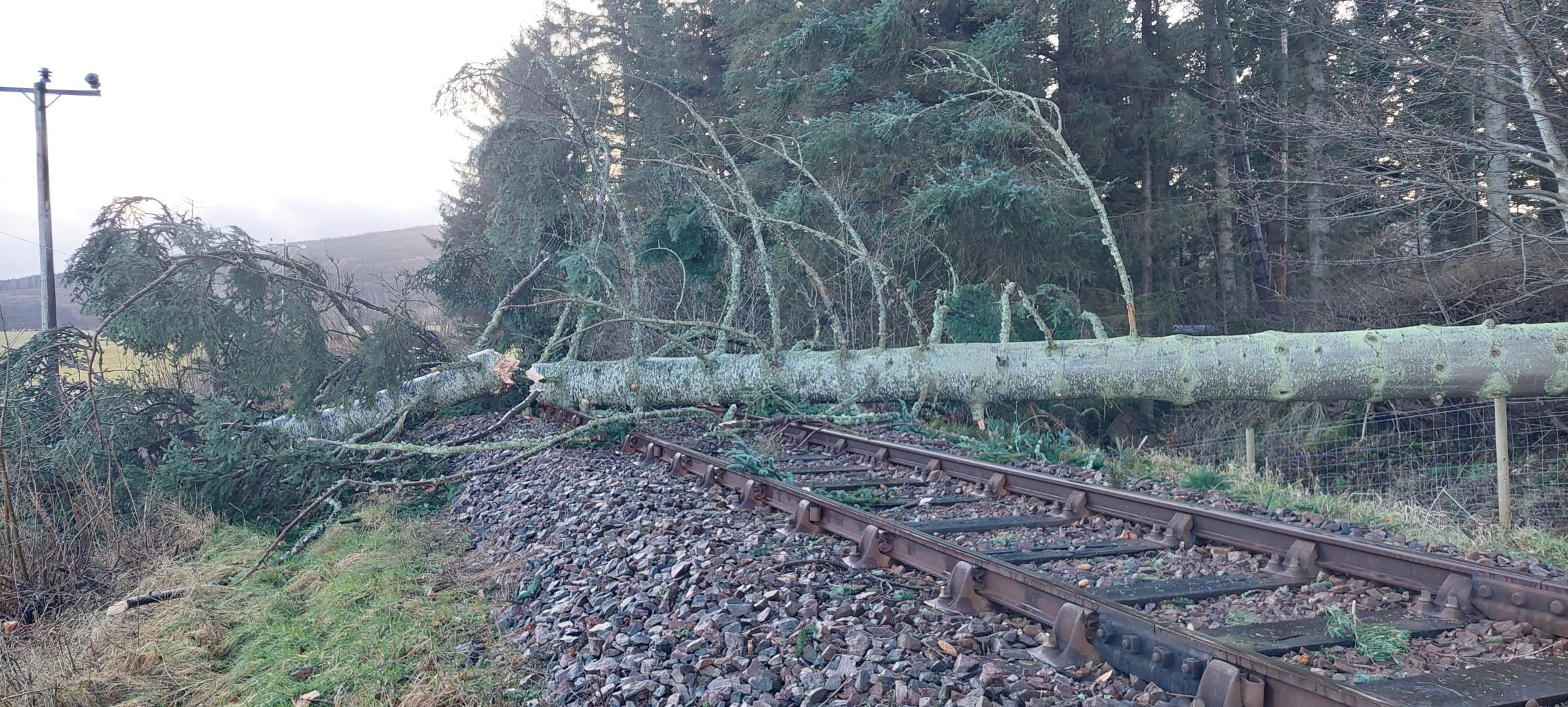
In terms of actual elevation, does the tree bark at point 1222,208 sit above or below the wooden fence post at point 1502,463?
above

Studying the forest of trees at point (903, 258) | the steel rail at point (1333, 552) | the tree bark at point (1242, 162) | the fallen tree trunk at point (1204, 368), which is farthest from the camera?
the tree bark at point (1242, 162)

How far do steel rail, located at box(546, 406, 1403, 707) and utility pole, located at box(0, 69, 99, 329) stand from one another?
14.1 metres

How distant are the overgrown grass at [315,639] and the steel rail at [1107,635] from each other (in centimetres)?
184

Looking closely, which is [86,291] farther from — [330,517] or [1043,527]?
[1043,527]

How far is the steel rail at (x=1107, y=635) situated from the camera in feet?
8.52

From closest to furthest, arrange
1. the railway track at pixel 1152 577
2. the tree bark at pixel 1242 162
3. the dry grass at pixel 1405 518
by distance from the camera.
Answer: the railway track at pixel 1152 577 → the dry grass at pixel 1405 518 → the tree bark at pixel 1242 162

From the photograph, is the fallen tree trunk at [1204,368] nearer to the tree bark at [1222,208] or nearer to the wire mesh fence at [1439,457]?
the wire mesh fence at [1439,457]

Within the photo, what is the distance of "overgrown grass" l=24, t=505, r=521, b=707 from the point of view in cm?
374

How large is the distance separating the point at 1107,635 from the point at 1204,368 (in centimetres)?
358

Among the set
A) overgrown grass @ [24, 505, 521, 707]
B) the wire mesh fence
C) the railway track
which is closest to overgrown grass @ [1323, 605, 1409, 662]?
the railway track

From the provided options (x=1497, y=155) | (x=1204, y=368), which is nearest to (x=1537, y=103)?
(x=1497, y=155)

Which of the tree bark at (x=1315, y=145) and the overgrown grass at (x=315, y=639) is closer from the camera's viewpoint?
the overgrown grass at (x=315, y=639)

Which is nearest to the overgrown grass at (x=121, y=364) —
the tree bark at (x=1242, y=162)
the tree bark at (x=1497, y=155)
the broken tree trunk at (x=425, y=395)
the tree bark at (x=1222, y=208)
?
the broken tree trunk at (x=425, y=395)

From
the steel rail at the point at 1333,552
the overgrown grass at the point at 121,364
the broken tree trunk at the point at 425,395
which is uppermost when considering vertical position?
the overgrown grass at the point at 121,364
